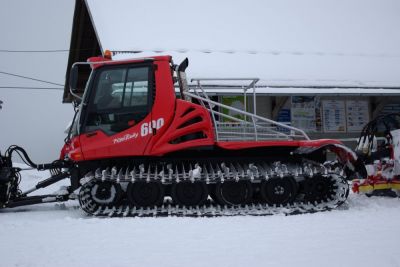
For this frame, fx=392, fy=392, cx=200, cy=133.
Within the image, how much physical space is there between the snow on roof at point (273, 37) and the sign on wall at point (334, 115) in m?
1.19

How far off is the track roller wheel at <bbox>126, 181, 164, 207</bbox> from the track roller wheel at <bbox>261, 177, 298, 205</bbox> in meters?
1.57

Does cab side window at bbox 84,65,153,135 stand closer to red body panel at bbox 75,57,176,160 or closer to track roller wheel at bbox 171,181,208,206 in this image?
red body panel at bbox 75,57,176,160

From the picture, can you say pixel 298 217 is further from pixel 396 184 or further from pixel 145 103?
pixel 145 103

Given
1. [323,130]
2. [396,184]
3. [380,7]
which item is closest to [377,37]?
[380,7]

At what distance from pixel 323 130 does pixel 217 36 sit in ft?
15.3

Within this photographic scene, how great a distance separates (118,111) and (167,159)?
1053 millimetres

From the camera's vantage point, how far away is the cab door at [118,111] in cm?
583

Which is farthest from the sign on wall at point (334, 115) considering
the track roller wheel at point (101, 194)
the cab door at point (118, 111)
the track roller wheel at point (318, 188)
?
the track roller wheel at point (101, 194)

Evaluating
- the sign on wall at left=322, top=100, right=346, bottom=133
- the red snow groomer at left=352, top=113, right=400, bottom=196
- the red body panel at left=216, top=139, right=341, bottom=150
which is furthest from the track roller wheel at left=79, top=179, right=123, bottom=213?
the sign on wall at left=322, top=100, right=346, bottom=133

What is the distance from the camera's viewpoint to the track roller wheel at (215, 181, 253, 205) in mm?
5879

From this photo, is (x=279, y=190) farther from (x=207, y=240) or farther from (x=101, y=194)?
(x=101, y=194)

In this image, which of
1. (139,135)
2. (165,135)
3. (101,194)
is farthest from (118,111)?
(101,194)

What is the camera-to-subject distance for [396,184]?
21.3 feet

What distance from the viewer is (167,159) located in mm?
6121
